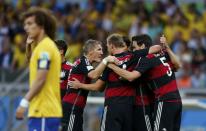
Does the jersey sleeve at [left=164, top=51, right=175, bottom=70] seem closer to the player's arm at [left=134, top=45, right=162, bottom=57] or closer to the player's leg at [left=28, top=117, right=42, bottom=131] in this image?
the player's arm at [left=134, top=45, right=162, bottom=57]

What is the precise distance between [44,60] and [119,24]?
508 inches

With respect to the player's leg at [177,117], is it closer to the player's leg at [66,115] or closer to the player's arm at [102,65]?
the player's arm at [102,65]

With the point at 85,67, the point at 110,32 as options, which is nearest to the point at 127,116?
the point at 85,67

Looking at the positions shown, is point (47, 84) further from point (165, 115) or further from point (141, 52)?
point (165, 115)

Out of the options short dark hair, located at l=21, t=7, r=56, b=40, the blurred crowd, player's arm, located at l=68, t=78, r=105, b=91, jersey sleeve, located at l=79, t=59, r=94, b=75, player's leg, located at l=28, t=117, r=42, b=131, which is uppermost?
the blurred crowd

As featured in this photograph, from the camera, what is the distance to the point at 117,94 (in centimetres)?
1192

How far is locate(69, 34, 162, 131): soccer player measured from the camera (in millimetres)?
11891

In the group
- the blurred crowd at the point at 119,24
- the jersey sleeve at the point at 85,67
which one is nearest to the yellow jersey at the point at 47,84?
the jersey sleeve at the point at 85,67

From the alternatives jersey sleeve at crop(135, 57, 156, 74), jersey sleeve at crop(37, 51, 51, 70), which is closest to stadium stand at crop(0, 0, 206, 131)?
jersey sleeve at crop(135, 57, 156, 74)

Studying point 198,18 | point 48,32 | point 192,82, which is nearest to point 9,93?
point 192,82

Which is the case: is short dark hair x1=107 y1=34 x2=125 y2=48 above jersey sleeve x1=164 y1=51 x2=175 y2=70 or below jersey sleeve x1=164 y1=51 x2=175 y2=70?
above

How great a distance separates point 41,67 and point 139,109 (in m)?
3.42

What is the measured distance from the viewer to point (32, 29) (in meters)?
9.36

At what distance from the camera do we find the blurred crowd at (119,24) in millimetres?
20252
